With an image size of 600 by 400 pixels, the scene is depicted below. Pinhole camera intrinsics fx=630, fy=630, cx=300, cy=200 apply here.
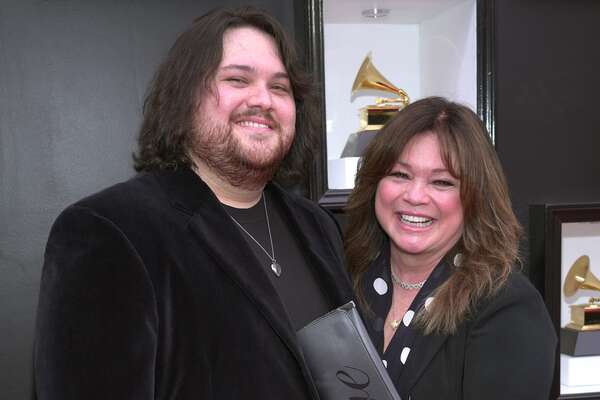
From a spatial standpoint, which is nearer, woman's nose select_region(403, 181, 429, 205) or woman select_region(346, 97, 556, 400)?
woman select_region(346, 97, 556, 400)

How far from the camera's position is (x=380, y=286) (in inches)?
69.0

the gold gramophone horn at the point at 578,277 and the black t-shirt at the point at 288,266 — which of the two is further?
the gold gramophone horn at the point at 578,277

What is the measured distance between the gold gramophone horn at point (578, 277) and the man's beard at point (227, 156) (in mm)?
1342

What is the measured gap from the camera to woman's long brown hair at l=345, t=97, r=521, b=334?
4.99 ft

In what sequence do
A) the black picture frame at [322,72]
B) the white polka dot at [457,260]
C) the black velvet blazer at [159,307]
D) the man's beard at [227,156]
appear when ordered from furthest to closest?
the black picture frame at [322,72]
the white polka dot at [457,260]
the man's beard at [227,156]
the black velvet blazer at [159,307]

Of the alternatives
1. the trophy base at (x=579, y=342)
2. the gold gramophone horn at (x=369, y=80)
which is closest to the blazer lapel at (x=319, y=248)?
the gold gramophone horn at (x=369, y=80)

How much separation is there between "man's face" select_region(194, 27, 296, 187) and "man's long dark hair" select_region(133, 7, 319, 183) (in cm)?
2

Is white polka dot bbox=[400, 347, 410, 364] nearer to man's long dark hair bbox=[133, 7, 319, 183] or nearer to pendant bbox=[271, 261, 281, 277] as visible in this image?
pendant bbox=[271, 261, 281, 277]

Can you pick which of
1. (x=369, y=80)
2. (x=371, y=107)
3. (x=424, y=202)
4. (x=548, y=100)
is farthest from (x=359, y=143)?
(x=548, y=100)

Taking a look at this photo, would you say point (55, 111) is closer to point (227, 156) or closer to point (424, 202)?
point (227, 156)

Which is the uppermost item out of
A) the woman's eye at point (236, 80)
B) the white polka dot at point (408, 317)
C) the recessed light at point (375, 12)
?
the recessed light at point (375, 12)

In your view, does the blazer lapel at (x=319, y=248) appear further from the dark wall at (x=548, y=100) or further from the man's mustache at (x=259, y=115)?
the dark wall at (x=548, y=100)

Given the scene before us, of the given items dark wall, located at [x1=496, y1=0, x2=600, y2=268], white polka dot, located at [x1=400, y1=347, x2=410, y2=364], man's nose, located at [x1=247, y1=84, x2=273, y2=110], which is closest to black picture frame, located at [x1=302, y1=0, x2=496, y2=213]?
dark wall, located at [x1=496, y1=0, x2=600, y2=268]

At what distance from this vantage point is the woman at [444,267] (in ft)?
4.77
